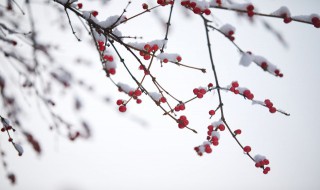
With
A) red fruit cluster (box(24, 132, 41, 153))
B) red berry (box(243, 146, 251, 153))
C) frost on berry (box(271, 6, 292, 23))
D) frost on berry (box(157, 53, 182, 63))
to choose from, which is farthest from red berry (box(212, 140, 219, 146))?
red fruit cluster (box(24, 132, 41, 153))

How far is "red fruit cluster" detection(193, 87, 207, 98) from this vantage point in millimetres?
2141

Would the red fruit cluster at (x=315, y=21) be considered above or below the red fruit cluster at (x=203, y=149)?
above

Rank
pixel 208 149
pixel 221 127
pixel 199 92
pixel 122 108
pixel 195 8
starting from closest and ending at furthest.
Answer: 1. pixel 195 8
2. pixel 122 108
3. pixel 199 92
4. pixel 221 127
5. pixel 208 149

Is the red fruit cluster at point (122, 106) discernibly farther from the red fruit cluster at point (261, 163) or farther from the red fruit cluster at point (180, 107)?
the red fruit cluster at point (261, 163)

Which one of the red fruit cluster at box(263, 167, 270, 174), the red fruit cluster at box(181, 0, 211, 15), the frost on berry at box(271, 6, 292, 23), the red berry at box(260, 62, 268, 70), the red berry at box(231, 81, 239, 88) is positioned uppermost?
the red fruit cluster at box(181, 0, 211, 15)

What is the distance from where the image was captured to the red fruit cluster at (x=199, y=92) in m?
2.14

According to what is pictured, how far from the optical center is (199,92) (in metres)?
2.19

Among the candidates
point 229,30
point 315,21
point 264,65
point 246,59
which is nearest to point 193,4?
point 229,30

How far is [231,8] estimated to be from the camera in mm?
1634

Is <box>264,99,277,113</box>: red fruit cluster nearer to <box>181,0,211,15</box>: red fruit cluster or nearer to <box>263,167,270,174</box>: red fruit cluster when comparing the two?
<box>263,167,270,174</box>: red fruit cluster

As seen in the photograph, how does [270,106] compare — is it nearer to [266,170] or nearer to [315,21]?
[266,170]

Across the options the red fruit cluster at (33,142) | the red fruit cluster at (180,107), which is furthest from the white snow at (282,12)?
the red fruit cluster at (33,142)

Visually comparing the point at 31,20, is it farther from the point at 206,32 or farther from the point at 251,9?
the point at 251,9

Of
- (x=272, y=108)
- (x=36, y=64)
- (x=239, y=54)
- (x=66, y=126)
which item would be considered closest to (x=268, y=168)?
(x=272, y=108)
